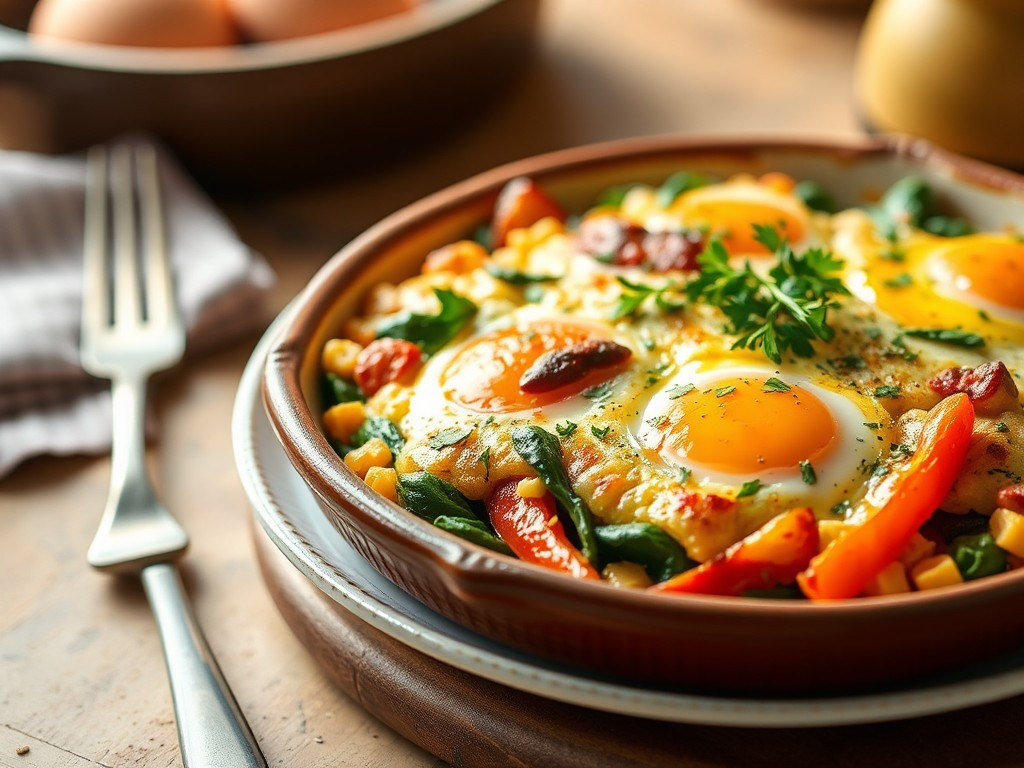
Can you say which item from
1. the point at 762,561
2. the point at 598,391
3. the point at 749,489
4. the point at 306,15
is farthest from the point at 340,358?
the point at 306,15

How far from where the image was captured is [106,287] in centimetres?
366

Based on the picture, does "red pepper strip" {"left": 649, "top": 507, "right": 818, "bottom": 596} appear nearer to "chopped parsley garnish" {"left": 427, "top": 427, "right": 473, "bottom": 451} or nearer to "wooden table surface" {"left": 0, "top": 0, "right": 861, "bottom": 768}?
"chopped parsley garnish" {"left": 427, "top": 427, "right": 473, "bottom": 451}

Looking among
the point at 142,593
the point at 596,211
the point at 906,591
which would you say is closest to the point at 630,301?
the point at 596,211

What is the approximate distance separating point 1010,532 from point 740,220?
136 centimetres

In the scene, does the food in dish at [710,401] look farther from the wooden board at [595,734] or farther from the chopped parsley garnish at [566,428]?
the wooden board at [595,734]

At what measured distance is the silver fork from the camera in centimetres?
231

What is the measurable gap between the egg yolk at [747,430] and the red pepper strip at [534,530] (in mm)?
292

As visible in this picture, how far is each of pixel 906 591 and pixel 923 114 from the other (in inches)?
94.4

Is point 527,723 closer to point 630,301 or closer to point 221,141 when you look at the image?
point 630,301

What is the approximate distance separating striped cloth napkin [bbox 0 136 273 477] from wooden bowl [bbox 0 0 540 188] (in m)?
0.14

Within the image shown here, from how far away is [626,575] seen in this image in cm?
225

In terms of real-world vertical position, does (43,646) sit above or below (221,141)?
below

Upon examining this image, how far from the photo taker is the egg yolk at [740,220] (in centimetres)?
321

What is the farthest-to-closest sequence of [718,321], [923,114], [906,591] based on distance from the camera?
[923,114], [718,321], [906,591]
